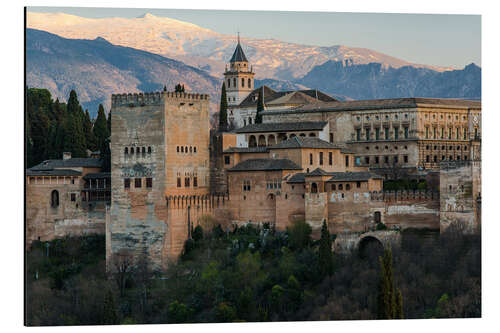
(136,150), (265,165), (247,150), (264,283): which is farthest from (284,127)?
(264,283)

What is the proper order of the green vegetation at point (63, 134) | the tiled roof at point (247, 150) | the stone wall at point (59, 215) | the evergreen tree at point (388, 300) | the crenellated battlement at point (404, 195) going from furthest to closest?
the green vegetation at point (63, 134), the stone wall at point (59, 215), the tiled roof at point (247, 150), the crenellated battlement at point (404, 195), the evergreen tree at point (388, 300)

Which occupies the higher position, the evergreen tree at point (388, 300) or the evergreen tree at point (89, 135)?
the evergreen tree at point (89, 135)

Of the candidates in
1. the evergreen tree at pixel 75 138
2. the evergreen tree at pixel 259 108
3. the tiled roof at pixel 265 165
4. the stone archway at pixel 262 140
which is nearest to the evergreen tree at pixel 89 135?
the evergreen tree at pixel 75 138

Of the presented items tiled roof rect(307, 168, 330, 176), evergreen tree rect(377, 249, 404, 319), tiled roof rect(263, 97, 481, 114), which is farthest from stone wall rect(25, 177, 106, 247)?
evergreen tree rect(377, 249, 404, 319)

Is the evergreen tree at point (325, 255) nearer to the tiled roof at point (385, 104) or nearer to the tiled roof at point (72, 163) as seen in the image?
the tiled roof at point (72, 163)

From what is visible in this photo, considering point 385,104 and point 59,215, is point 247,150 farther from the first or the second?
point 385,104

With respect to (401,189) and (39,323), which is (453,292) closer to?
(401,189)
